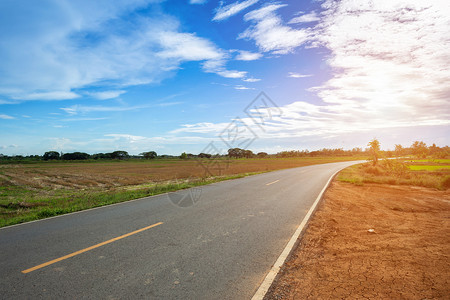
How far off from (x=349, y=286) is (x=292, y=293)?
0.97 metres

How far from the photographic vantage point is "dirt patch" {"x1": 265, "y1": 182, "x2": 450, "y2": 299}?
Answer: 3529 mm

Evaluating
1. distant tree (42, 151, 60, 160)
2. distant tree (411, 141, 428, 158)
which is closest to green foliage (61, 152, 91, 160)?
distant tree (42, 151, 60, 160)

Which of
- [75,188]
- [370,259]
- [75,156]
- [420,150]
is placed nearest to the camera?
[370,259]

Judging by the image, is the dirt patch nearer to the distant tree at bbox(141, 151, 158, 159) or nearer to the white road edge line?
the white road edge line

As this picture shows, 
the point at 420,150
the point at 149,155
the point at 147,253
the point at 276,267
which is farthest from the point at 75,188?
the point at 149,155

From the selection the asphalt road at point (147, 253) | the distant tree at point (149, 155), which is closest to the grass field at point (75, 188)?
the asphalt road at point (147, 253)

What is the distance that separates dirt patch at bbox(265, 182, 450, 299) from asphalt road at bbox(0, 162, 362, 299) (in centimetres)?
55

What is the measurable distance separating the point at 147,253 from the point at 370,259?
4422mm

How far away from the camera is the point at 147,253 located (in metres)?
4.76

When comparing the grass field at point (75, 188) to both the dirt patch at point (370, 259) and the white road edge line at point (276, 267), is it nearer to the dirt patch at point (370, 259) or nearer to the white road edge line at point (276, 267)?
the white road edge line at point (276, 267)

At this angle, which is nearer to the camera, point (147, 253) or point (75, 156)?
point (147, 253)

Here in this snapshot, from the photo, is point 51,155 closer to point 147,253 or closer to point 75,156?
point 75,156

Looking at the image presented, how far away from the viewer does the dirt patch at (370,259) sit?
11.6 ft

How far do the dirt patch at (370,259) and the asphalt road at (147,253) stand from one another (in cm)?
55
